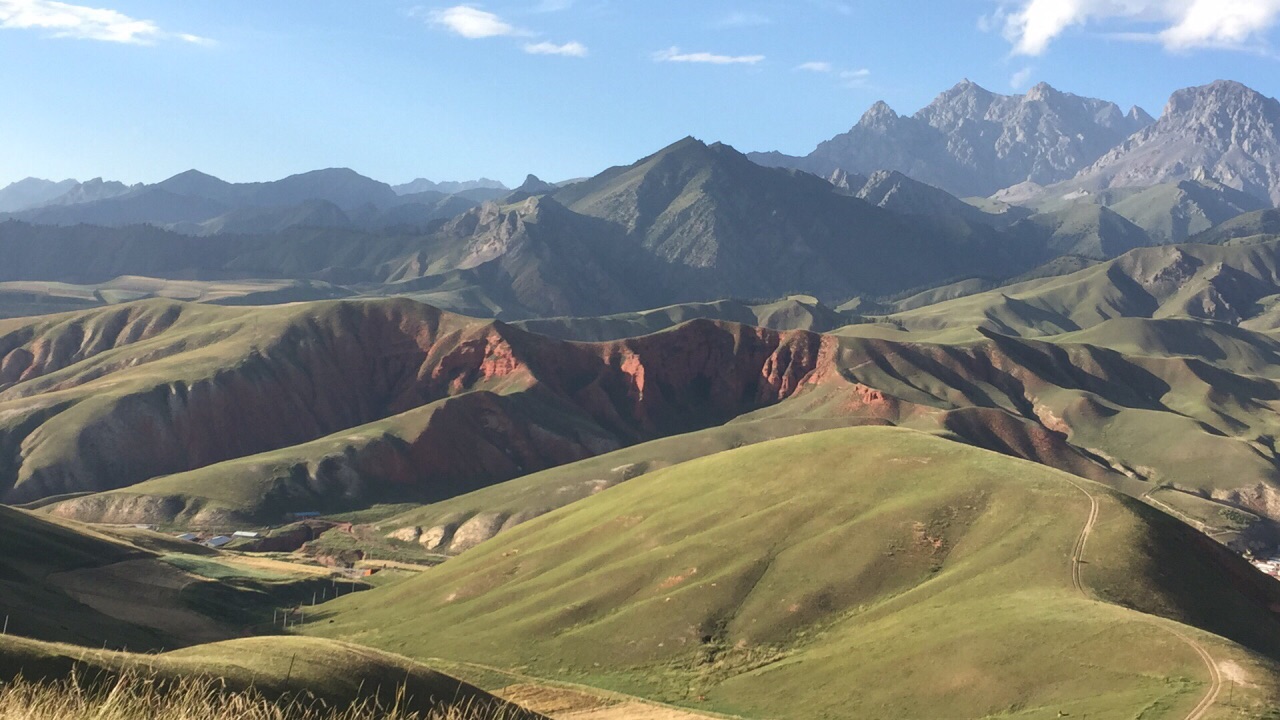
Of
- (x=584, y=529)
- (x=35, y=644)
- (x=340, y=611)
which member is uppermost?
(x=35, y=644)

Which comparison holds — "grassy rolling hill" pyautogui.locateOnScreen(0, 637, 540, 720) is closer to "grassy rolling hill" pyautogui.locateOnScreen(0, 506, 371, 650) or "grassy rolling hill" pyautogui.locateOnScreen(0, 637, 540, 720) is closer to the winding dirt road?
"grassy rolling hill" pyautogui.locateOnScreen(0, 506, 371, 650)

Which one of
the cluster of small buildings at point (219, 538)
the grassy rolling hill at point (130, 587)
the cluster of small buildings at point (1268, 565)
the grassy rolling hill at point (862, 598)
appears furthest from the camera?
the cluster of small buildings at point (1268, 565)

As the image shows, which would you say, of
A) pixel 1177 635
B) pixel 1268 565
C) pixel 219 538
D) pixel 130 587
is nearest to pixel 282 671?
pixel 1177 635

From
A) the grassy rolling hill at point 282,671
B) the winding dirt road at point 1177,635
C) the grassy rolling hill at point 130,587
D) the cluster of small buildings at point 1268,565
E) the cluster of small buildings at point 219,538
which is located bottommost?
the cluster of small buildings at point 1268,565

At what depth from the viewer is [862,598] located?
297 feet

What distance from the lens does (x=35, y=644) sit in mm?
38281

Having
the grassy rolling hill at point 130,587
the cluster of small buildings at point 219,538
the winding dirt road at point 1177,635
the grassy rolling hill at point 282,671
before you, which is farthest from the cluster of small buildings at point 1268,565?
the grassy rolling hill at point 282,671

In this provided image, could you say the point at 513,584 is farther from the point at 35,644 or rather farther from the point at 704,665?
the point at 35,644

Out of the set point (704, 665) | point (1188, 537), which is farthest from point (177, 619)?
point (1188, 537)

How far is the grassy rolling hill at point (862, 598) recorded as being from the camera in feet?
229

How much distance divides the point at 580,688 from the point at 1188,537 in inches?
2056

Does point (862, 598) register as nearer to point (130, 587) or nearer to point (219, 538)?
point (130, 587)

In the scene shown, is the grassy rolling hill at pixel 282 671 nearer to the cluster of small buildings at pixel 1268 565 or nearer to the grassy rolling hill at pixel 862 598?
the grassy rolling hill at pixel 862 598

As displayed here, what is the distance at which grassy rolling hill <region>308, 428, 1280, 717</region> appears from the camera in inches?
2744
